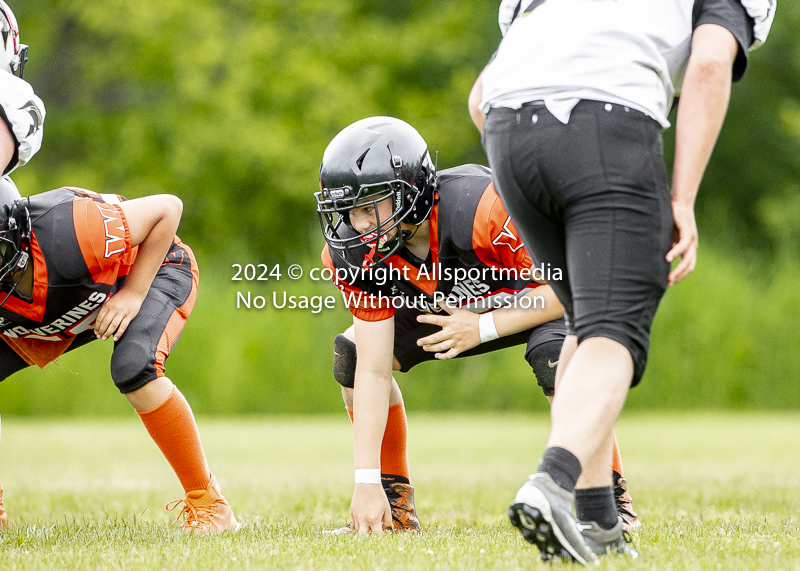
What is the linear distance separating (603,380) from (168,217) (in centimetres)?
197

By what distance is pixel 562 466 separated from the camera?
2168 mm

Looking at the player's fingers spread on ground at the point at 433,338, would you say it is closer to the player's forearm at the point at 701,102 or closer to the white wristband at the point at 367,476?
the white wristband at the point at 367,476

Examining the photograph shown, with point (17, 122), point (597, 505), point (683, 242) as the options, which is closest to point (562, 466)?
point (597, 505)

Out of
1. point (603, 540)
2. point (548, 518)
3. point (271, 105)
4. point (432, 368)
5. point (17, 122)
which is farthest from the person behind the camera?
point (271, 105)

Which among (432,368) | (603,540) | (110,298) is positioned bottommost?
(603,540)

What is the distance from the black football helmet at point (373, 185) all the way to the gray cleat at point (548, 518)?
1.28 metres

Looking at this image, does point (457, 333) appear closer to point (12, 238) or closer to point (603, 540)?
point (603, 540)

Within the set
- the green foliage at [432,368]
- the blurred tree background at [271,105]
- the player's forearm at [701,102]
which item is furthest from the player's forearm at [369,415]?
the blurred tree background at [271,105]

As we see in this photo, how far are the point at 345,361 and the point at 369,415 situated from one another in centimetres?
45

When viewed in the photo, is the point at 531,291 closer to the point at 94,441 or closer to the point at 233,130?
the point at 94,441

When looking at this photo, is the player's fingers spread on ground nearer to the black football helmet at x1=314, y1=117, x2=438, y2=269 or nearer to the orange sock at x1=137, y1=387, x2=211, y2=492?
the black football helmet at x1=314, y1=117, x2=438, y2=269

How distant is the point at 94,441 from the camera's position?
941cm

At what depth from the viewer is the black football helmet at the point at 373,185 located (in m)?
3.23

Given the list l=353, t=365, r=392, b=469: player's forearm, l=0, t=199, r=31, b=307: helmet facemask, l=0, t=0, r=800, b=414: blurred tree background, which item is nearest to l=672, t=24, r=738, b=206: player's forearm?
l=353, t=365, r=392, b=469: player's forearm
